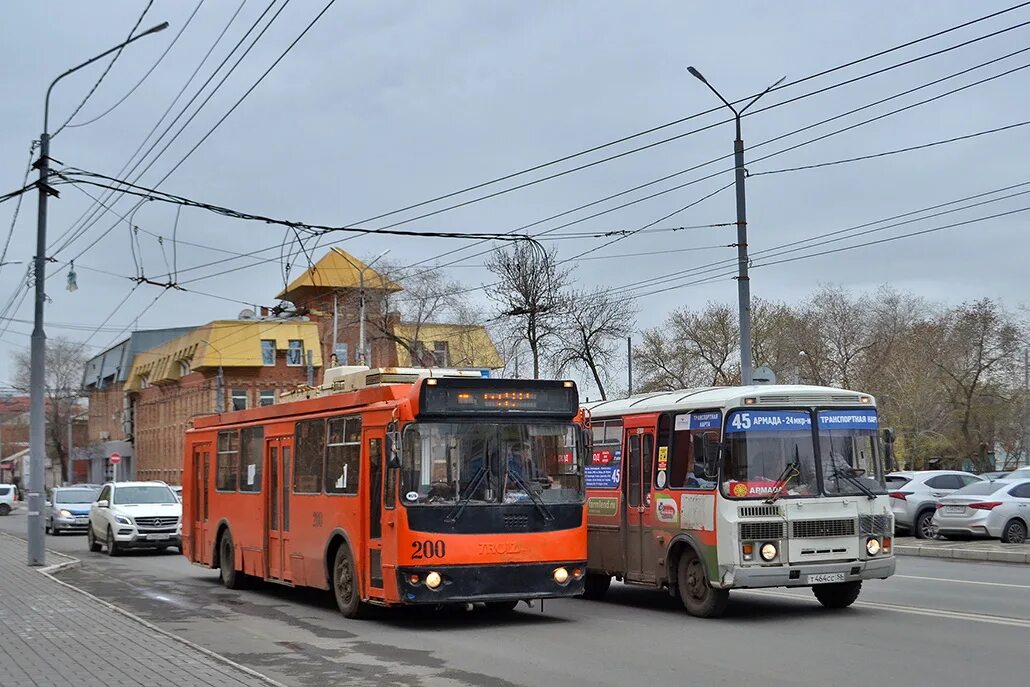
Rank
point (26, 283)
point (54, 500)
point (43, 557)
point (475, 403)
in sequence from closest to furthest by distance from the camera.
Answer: point (475, 403) < point (43, 557) < point (26, 283) < point (54, 500)

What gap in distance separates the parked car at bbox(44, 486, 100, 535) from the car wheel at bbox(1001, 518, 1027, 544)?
87.6ft

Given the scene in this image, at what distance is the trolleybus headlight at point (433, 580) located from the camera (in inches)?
557

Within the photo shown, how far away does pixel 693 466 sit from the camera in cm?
1527

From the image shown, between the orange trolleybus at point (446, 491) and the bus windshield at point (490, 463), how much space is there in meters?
0.01

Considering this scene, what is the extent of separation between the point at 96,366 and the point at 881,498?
346 feet

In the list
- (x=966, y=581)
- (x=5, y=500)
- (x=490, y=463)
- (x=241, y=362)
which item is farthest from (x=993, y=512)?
(x=241, y=362)

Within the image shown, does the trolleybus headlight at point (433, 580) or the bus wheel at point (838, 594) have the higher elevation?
the trolleybus headlight at point (433, 580)

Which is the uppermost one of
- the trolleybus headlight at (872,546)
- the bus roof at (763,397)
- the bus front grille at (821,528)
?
the bus roof at (763,397)

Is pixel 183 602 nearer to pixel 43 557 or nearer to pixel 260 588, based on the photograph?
pixel 260 588

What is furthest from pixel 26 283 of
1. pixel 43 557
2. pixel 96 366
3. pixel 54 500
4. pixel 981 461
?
pixel 96 366

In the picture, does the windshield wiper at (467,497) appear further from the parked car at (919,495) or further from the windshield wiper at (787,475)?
the parked car at (919,495)

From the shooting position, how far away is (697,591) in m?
15.1

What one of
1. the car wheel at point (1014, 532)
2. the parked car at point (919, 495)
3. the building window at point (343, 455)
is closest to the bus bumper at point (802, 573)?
the building window at point (343, 455)

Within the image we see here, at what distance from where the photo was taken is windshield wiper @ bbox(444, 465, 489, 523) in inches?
566
